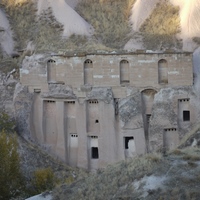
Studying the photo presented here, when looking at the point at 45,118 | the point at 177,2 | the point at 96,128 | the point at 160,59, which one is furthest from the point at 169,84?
the point at 177,2

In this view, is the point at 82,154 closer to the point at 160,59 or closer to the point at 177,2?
the point at 160,59

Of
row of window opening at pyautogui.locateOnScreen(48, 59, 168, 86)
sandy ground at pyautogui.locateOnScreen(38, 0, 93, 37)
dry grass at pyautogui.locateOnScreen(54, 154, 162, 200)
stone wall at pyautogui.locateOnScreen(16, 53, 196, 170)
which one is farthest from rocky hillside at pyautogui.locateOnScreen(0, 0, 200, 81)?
dry grass at pyautogui.locateOnScreen(54, 154, 162, 200)

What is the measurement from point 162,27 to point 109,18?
15.7 ft

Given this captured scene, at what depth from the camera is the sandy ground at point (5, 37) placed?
117 feet

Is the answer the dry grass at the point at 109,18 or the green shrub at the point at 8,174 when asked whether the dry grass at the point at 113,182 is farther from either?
the dry grass at the point at 109,18

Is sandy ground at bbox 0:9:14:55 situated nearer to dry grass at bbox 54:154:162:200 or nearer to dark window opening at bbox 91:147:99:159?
dark window opening at bbox 91:147:99:159

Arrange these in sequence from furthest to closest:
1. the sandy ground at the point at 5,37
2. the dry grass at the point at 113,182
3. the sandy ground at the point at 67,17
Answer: the sandy ground at the point at 67,17 → the sandy ground at the point at 5,37 → the dry grass at the point at 113,182

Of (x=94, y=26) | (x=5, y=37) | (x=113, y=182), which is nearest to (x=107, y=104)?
(x=94, y=26)

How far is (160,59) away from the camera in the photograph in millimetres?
29000

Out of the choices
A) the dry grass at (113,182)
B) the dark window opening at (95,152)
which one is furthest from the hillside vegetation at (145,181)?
the dark window opening at (95,152)

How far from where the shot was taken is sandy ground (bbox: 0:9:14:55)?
3562cm

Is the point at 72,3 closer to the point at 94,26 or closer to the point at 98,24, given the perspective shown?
the point at 94,26

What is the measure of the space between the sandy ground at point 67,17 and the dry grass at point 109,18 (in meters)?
0.91

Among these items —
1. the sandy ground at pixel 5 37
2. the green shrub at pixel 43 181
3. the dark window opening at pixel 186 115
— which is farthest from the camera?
the sandy ground at pixel 5 37
